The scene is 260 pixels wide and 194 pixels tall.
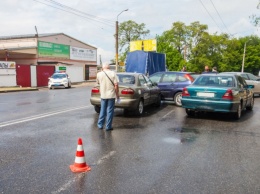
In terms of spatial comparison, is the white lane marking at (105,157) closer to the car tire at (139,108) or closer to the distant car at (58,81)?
the car tire at (139,108)

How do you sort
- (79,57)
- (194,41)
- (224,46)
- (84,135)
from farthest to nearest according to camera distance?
(224,46), (194,41), (79,57), (84,135)

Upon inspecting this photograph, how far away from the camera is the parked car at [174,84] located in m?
12.5

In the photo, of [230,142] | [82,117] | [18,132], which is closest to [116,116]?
[82,117]

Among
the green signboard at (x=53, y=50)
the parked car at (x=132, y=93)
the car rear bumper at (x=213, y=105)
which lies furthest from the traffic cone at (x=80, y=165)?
the green signboard at (x=53, y=50)

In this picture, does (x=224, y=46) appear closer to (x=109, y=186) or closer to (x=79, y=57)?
(x=79, y=57)

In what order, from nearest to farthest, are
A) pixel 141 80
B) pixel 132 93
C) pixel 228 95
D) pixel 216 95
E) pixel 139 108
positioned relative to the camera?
pixel 228 95
pixel 216 95
pixel 132 93
pixel 139 108
pixel 141 80

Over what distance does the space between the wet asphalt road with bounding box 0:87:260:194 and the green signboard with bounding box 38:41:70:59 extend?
33.7 metres

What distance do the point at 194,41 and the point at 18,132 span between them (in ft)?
187

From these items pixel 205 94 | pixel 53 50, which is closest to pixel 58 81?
pixel 53 50

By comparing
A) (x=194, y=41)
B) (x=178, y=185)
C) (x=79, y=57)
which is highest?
(x=194, y=41)

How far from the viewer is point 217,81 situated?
9.32 meters

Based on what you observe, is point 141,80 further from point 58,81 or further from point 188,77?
point 58,81

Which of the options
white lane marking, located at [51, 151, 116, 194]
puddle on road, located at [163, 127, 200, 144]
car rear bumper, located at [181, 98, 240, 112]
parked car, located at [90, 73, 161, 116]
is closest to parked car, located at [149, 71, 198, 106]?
parked car, located at [90, 73, 161, 116]

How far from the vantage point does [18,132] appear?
6.97 meters
